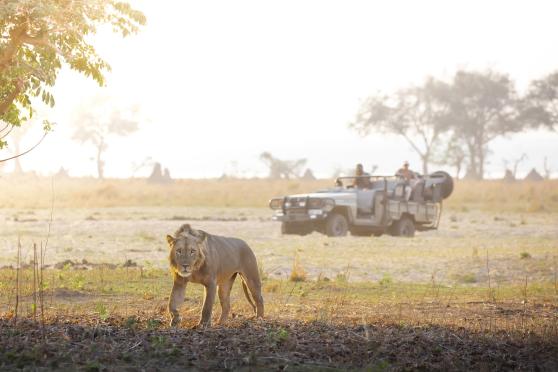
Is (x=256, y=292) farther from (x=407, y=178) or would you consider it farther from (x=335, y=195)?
(x=407, y=178)

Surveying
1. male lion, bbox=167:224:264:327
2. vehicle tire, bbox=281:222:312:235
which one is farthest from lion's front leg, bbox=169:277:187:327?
vehicle tire, bbox=281:222:312:235

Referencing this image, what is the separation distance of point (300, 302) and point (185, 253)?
13.3 ft

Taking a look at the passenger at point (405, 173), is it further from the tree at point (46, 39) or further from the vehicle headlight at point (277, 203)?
the tree at point (46, 39)

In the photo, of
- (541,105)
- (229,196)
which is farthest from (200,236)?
(541,105)

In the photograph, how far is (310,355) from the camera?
28.9ft

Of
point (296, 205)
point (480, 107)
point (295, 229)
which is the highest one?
point (480, 107)

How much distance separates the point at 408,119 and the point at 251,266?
7219 cm

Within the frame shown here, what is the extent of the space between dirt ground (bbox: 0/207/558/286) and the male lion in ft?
17.3

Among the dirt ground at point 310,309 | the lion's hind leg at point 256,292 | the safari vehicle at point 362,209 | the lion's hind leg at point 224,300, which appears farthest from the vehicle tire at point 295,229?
the lion's hind leg at point 224,300

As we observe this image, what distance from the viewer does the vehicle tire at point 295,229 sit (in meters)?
26.2

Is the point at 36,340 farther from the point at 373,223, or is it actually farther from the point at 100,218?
the point at 100,218

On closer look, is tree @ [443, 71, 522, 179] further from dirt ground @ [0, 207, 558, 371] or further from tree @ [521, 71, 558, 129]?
dirt ground @ [0, 207, 558, 371]

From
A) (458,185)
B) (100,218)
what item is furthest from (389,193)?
(458,185)

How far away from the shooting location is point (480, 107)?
7881 centimetres
